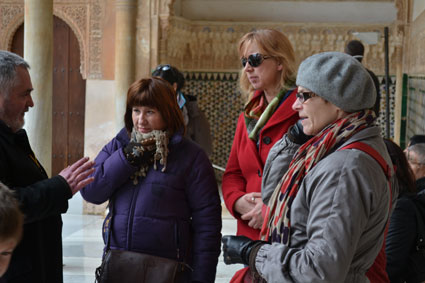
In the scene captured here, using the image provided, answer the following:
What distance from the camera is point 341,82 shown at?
5.57 feet

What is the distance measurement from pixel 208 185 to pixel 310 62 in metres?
0.85

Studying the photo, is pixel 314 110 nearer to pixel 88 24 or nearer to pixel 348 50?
pixel 348 50

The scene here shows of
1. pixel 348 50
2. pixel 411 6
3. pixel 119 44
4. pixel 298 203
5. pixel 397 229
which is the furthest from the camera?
pixel 411 6

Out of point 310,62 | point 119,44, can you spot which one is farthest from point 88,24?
point 310,62

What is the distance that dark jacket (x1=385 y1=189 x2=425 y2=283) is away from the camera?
2652 mm

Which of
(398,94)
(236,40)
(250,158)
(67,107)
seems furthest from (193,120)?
(398,94)

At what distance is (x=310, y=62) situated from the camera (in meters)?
1.76

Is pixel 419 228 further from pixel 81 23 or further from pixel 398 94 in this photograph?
pixel 398 94

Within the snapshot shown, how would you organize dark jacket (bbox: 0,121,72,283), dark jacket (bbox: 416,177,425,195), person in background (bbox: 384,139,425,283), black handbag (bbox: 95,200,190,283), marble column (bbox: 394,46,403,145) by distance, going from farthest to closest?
marble column (bbox: 394,46,403,145) < dark jacket (bbox: 416,177,425,195) < person in background (bbox: 384,139,425,283) < black handbag (bbox: 95,200,190,283) < dark jacket (bbox: 0,121,72,283)

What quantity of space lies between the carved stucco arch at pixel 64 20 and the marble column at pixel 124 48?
568 millimetres

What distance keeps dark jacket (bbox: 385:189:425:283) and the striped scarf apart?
1.06 metres

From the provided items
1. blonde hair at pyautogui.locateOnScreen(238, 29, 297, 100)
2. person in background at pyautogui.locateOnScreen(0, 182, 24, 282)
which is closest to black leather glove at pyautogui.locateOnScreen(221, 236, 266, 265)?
person in background at pyautogui.locateOnScreen(0, 182, 24, 282)

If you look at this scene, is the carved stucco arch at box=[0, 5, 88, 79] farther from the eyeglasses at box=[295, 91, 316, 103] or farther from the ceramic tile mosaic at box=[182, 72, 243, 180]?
the eyeglasses at box=[295, 91, 316, 103]

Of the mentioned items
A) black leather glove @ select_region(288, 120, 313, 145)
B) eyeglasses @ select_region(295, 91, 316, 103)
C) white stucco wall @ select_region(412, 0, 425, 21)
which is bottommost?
black leather glove @ select_region(288, 120, 313, 145)
